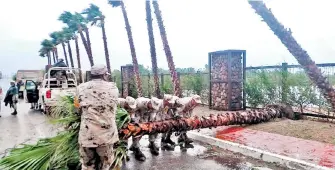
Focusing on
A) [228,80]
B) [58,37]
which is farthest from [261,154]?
[58,37]

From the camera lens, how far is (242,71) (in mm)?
12438

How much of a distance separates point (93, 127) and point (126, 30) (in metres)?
18.0

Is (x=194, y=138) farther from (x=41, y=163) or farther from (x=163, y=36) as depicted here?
(x=163, y=36)

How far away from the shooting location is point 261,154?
21.1ft

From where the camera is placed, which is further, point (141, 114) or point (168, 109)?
point (168, 109)

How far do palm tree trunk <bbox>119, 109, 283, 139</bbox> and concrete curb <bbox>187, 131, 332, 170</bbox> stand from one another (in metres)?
0.48

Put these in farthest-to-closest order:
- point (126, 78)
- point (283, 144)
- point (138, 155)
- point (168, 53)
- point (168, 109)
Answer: point (126, 78), point (168, 53), point (168, 109), point (283, 144), point (138, 155)

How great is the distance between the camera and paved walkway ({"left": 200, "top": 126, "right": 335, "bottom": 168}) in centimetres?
597

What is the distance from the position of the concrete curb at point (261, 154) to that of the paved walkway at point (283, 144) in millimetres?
231

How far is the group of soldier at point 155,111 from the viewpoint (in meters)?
6.57

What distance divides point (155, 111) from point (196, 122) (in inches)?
40.2

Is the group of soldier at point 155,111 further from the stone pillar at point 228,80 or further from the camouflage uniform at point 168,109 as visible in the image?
the stone pillar at point 228,80

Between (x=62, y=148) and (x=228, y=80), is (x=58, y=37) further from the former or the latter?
(x=62, y=148)

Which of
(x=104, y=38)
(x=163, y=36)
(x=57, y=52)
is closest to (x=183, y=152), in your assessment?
(x=163, y=36)
